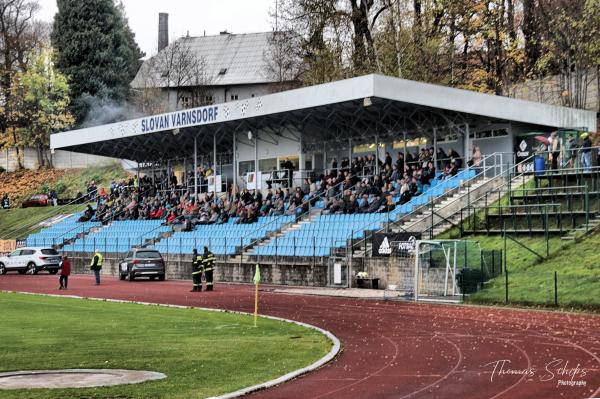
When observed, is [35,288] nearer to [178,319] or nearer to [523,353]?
[178,319]

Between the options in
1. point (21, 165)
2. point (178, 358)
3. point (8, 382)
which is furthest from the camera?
point (21, 165)

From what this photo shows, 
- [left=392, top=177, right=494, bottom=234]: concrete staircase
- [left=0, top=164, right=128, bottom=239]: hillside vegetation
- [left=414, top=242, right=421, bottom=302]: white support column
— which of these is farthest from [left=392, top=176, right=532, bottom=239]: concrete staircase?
[left=0, top=164, right=128, bottom=239]: hillside vegetation

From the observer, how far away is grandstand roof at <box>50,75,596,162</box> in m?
43.5

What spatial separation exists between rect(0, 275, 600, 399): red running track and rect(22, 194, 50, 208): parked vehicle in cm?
4810

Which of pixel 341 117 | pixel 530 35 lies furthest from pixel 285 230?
pixel 530 35

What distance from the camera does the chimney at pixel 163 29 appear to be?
114 metres

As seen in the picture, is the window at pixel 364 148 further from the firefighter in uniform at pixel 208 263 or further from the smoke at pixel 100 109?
the smoke at pixel 100 109

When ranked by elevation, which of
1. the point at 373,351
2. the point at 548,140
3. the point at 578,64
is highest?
the point at 578,64

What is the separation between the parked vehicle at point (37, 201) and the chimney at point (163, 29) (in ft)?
127

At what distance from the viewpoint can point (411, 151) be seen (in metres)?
49.8

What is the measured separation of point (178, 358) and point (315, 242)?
24.1 m

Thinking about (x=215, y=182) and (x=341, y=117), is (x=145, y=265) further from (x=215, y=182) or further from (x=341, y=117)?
(x=341, y=117)

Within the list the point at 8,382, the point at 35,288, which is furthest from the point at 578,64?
the point at 8,382

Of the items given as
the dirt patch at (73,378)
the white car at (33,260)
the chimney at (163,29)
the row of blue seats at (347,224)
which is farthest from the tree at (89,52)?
the dirt patch at (73,378)
